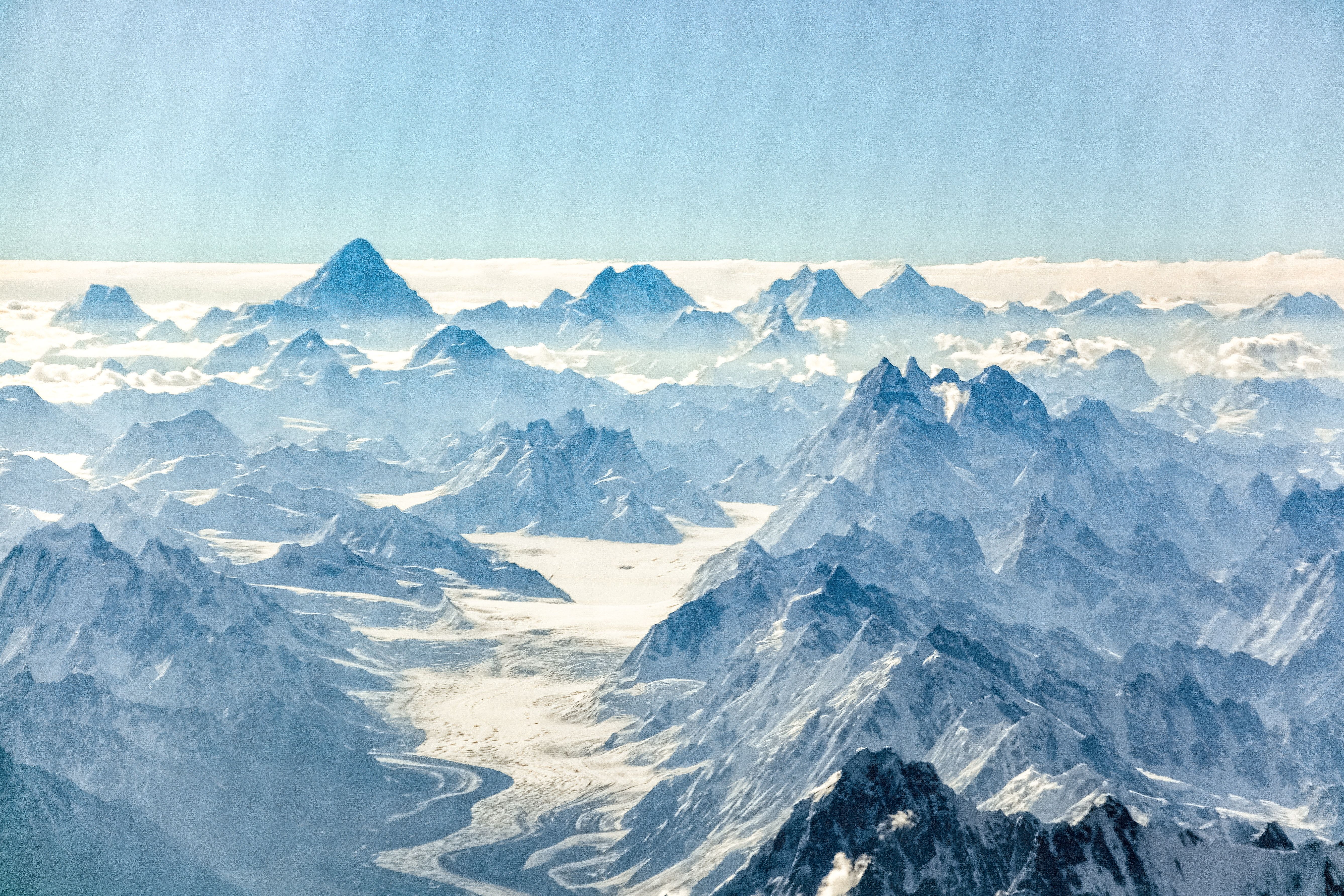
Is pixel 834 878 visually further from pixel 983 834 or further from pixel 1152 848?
pixel 1152 848

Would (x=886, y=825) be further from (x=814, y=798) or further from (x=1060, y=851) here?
(x=1060, y=851)

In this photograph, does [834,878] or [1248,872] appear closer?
[1248,872]

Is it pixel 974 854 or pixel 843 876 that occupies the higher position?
pixel 843 876

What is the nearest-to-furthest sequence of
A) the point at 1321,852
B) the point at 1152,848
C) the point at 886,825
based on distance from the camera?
the point at 1321,852
the point at 1152,848
the point at 886,825

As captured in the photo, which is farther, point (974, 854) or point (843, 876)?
point (974, 854)

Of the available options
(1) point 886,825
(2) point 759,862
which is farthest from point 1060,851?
(2) point 759,862

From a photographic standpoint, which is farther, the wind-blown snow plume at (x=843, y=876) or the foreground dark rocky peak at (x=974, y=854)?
the wind-blown snow plume at (x=843, y=876)

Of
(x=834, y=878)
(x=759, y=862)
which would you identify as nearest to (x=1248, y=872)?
(x=834, y=878)

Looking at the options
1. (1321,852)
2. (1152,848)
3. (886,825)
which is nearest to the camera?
Result: (1321,852)

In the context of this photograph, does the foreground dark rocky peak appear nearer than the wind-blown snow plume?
Yes
